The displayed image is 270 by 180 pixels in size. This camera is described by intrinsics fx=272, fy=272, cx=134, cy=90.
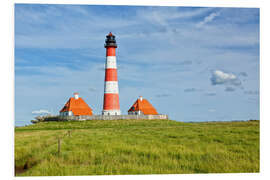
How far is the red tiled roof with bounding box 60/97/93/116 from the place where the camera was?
3177cm

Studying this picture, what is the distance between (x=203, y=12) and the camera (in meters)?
13.4

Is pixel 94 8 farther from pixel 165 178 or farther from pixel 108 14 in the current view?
pixel 165 178

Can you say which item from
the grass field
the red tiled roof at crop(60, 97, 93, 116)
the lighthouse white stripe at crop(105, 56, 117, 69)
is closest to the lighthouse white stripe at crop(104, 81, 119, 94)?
the lighthouse white stripe at crop(105, 56, 117, 69)

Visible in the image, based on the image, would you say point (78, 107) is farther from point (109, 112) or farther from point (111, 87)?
point (111, 87)

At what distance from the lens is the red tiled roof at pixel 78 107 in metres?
31.8

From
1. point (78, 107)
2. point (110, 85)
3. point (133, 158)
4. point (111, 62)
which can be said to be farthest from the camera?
point (78, 107)

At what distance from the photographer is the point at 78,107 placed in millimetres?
32156

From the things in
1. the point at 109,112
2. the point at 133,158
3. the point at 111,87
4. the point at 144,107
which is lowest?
the point at 133,158

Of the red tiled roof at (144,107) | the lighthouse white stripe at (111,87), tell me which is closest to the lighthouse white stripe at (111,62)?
the lighthouse white stripe at (111,87)

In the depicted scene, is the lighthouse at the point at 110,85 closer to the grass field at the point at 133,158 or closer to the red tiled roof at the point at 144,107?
the red tiled roof at the point at 144,107

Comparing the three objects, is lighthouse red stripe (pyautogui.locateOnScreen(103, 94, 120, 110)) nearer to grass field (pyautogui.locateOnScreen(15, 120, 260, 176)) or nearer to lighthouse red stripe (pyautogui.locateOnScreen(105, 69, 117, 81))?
lighthouse red stripe (pyautogui.locateOnScreen(105, 69, 117, 81))

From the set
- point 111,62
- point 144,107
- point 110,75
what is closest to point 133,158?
point 110,75

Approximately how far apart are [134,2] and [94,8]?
217 centimetres
